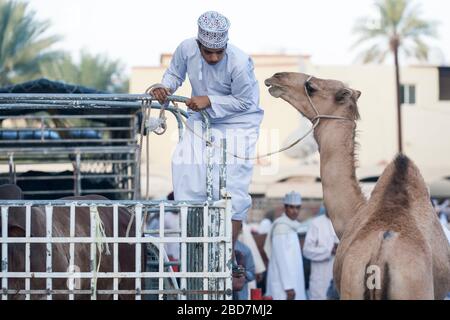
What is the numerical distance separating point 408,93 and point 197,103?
4300cm

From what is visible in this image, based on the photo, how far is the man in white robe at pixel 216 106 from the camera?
297 inches

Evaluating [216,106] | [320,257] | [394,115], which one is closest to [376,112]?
[394,115]

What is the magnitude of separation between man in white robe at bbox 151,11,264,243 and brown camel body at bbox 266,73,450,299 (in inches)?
18.6

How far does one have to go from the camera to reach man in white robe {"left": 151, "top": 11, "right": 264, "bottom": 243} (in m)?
7.53

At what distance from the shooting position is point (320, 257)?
15.5 metres

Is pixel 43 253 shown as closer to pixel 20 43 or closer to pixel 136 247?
pixel 136 247

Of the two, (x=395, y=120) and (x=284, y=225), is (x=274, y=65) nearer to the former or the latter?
(x=395, y=120)

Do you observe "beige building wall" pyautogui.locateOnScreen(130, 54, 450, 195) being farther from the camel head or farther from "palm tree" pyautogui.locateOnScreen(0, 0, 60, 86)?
the camel head

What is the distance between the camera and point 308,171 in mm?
32000

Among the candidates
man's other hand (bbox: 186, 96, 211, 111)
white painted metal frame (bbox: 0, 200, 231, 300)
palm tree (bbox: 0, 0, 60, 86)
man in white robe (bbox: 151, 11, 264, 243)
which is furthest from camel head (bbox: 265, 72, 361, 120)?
palm tree (bbox: 0, 0, 60, 86)

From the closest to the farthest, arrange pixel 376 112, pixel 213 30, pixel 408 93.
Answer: pixel 213 30
pixel 376 112
pixel 408 93

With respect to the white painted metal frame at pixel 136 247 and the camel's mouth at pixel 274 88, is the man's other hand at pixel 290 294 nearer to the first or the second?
the camel's mouth at pixel 274 88

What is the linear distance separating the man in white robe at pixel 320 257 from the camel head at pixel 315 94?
7480 millimetres

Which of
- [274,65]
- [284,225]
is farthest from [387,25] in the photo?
[284,225]
